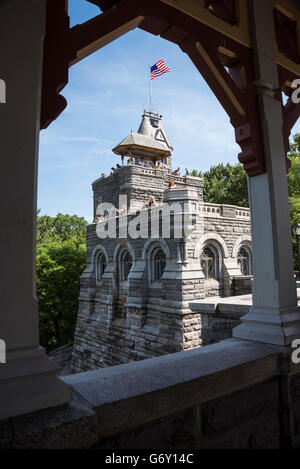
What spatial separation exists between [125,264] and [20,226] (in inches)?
588

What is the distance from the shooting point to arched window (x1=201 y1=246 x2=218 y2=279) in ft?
44.8

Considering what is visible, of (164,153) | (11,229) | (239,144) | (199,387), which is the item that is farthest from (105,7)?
(164,153)

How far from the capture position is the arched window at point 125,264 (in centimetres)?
1609

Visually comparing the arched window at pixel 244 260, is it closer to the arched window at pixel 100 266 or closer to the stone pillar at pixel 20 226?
the arched window at pixel 100 266

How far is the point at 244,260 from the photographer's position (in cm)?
1573

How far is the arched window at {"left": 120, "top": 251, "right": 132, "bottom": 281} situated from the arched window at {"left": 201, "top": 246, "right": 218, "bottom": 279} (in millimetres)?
4009

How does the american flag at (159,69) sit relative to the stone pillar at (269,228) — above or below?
above

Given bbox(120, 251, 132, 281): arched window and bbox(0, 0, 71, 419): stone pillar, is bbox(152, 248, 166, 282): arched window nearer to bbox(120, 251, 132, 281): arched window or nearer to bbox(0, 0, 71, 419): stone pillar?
bbox(120, 251, 132, 281): arched window

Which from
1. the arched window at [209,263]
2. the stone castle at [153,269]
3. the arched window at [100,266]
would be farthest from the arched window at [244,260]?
the arched window at [100,266]

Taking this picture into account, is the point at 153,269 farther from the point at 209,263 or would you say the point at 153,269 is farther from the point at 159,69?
the point at 159,69

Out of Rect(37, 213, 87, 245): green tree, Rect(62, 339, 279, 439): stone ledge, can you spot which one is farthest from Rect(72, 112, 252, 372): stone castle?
Rect(37, 213, 87, 245): green tree

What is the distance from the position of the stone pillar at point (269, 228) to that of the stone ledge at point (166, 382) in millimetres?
317

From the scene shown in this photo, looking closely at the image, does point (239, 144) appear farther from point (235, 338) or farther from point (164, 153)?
point (164, 153)

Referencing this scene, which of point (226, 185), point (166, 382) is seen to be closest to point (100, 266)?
point (166, 382)
